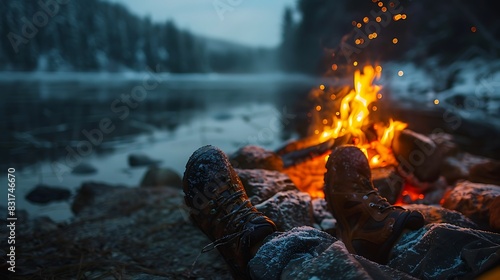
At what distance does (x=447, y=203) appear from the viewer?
3.42 meters

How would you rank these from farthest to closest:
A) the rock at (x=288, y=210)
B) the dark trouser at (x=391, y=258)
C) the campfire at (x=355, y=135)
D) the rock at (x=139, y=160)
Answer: the rock at (x=139, y=160) < the campfire at (x=355, y=135) < the rock at (x=288, y=210) < the dark trouser at (x=391, y=258)

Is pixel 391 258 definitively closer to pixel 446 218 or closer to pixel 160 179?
pixel 446 218

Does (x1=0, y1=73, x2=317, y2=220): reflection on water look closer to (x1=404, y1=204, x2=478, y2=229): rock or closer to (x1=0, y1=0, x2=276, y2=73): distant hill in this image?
(x1=404, y1=204, x2=478, y2=229): rock

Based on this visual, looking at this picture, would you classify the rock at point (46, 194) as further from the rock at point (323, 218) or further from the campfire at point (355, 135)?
the rock at point (323, 218)

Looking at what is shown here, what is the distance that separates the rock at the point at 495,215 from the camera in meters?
2.68

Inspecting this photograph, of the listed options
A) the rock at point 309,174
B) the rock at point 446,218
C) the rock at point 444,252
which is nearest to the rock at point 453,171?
the rock at point 309,174

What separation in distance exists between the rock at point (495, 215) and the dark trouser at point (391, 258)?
90 cm

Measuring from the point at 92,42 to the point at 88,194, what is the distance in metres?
102

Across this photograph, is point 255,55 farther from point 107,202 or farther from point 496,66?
point 107,202

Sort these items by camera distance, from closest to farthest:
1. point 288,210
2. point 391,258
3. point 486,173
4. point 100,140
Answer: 1. point 391,258
2. point 288,210
3. point 486,173
4. point 100,140

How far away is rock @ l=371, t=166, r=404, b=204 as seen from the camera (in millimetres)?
3604

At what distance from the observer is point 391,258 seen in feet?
7.09

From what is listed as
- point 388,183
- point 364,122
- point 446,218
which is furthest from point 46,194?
point 446,218

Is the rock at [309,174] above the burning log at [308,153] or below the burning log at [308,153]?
below
